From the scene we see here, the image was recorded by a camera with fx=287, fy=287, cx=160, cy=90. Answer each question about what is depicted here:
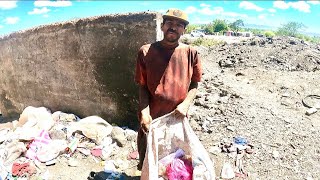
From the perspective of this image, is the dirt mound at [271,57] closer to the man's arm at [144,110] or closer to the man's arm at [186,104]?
the man's arm at [186,104]

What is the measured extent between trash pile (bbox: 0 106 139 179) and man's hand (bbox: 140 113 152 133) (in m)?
1.31

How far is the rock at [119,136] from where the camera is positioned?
411cm

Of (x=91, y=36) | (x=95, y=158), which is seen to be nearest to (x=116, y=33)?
(x=91, y=36)

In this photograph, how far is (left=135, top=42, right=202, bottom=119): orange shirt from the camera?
7.95 feet

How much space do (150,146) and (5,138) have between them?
10.7 ft

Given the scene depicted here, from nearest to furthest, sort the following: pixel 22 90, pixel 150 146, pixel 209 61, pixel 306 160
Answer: pixel 150 146 < pixel 306 160 < pixel 22 90 < pixel 209 61

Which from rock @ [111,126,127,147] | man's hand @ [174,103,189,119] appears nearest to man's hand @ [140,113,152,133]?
man's hand @ [174,103,189,119]

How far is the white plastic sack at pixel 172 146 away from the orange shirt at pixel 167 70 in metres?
0.22

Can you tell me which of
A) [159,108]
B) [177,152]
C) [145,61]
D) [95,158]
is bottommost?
[95,158]

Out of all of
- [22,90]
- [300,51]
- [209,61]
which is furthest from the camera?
[300,51]

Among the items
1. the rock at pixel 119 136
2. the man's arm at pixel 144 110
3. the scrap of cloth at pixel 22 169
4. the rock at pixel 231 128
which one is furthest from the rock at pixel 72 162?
the rock at pixel 231 128

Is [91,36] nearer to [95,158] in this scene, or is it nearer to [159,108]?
[95,158]

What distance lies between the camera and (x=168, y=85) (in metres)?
2.44

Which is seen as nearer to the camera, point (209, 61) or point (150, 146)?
point (150, 146)
